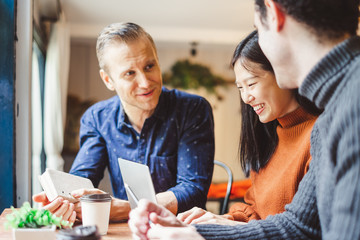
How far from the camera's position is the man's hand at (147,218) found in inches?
36.9

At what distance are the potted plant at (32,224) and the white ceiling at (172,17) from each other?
4068mm

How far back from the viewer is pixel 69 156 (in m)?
6.03

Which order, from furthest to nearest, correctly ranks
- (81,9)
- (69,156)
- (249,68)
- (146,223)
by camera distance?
1. (69,156)
2. (81,9)
3. (249,68)
4. (146,223)

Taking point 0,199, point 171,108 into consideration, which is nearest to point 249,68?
point 171,108

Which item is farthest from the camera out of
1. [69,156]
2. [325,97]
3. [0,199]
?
[69,156]

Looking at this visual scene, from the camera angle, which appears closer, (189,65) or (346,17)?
(346,17)

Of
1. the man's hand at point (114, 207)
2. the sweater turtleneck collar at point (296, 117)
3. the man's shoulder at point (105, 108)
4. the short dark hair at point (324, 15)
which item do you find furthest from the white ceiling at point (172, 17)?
the short dark hair at point (324, 15)

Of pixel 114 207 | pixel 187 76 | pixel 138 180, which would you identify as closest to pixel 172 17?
pixel 187 76

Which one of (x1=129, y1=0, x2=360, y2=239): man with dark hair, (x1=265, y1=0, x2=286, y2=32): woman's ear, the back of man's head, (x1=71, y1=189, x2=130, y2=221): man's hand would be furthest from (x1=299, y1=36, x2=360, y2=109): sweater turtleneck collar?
the back of man's head

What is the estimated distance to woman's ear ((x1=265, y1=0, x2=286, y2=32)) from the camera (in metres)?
0.80

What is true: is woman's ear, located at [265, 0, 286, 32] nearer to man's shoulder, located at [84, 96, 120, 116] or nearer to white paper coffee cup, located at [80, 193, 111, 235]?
white paper coffee cup, located at [80, 193, 111, 235]

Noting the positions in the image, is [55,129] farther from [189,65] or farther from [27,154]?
[189,65]

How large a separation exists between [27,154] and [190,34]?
4640 millimetres

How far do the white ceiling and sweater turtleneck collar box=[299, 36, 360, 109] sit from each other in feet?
13.1
